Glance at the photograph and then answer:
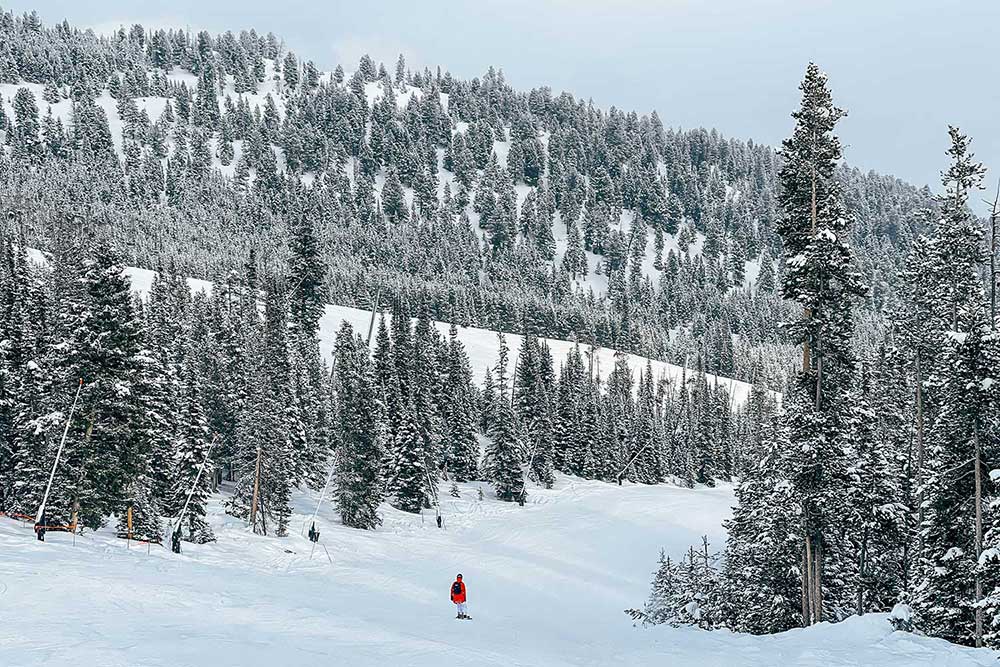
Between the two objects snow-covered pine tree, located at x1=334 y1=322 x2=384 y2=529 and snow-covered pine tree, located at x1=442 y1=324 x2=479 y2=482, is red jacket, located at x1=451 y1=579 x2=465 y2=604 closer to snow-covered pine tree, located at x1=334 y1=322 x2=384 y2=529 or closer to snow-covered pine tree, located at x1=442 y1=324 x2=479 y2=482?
snow-covered pine tree, located at x1=334 y1=322 x2=384 y2=529

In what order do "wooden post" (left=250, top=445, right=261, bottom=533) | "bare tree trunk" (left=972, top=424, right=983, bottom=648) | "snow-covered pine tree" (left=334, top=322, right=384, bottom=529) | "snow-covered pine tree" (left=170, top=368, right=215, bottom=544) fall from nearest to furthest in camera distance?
"bare tree trunk" (left=972, top=424, right=983, bottom=648) → "snow-covered pine tree" (left=170, top=368, right=215, bottom=544) → "wooden post" (left=250, top=445, right=261, bottom=533) → "snow-covered pine tree" (left=334, top=322, right=384, bottom=529)

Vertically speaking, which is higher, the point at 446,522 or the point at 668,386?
the point at 668,386

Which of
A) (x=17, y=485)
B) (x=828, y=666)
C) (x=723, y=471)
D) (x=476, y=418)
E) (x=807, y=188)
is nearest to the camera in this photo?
(x=828, y=666)

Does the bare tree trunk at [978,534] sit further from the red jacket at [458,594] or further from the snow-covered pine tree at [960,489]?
the red jacket at [458,594]

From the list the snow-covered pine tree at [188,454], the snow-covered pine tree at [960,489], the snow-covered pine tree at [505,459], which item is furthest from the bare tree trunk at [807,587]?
the snow-covered pine tree at [505,459]

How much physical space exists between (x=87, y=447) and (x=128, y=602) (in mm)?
14488

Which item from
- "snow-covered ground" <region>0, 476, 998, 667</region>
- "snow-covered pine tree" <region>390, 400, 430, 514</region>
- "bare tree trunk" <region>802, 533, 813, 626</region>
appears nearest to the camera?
"snow-covered ground" <region>0, 476, 998, 667</region>

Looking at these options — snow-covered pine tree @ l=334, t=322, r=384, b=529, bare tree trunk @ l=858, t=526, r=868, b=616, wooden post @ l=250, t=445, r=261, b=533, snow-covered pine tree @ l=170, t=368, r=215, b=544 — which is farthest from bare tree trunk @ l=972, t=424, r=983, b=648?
snow-covered pine tree @ l=334, t=322, r=384, b=529

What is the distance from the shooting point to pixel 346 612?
22734 mm

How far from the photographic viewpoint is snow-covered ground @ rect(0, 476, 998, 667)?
48.0ft

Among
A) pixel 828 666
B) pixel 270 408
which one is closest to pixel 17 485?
pixel 270 408

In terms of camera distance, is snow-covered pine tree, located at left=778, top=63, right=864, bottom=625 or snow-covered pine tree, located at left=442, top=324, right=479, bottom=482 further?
snow-covered pine tree, located at left=442, top=324, right=479, bottom=482

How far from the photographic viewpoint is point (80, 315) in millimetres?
30750

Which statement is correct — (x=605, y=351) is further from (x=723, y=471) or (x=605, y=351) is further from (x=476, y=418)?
(x=476, y=418)
